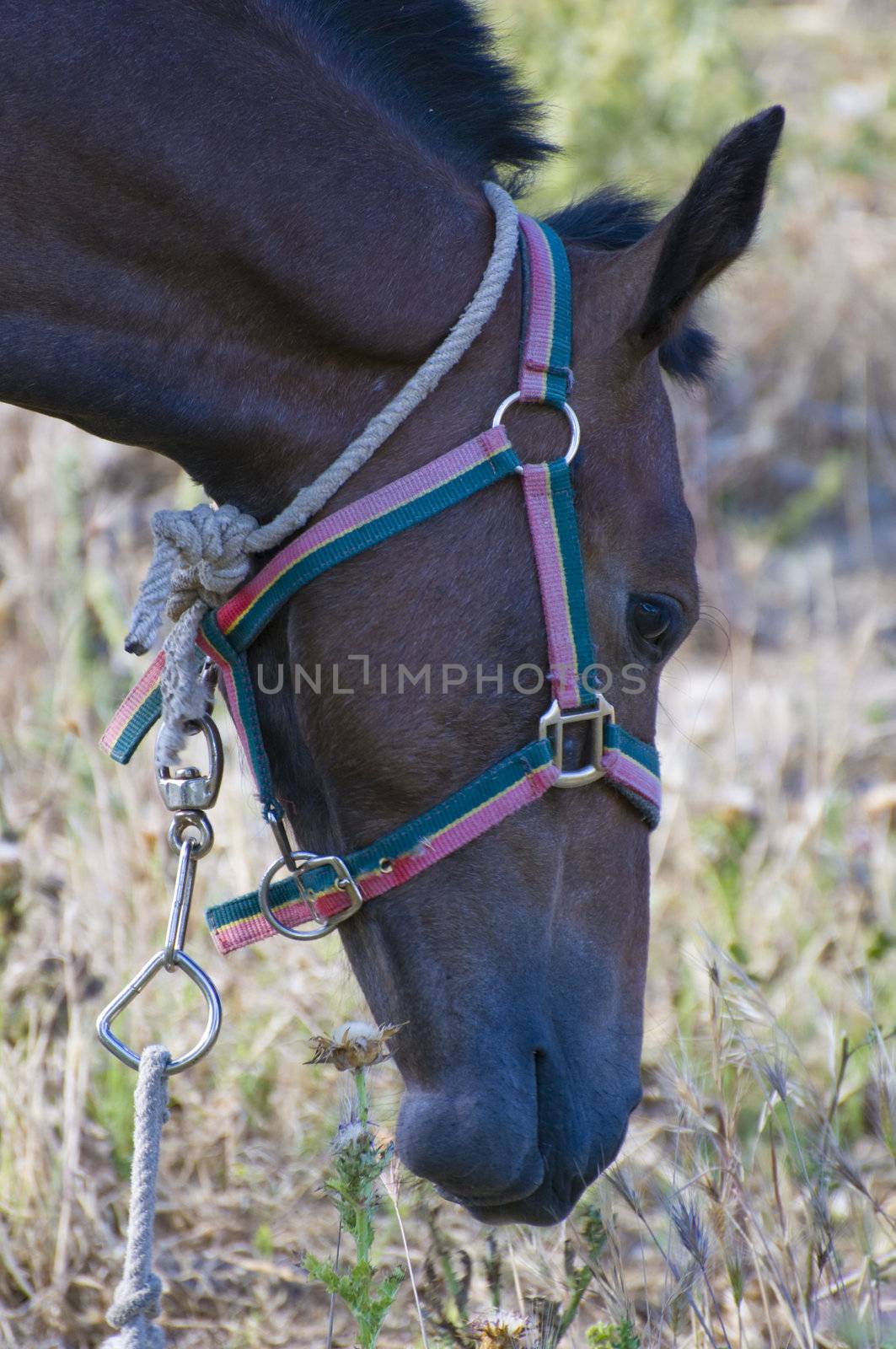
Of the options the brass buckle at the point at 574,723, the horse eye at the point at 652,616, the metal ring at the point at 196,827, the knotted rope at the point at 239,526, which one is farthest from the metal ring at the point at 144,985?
the horse eye at the point at 652,616

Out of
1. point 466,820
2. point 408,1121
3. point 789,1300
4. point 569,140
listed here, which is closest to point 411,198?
point 466,820

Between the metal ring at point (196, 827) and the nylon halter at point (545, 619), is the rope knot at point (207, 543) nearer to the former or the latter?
the nylon halter at point (545, 619)

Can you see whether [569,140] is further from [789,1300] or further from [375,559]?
[789,1300]

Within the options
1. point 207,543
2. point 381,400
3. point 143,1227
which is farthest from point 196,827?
point 381,400

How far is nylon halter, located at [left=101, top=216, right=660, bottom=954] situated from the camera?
173cm

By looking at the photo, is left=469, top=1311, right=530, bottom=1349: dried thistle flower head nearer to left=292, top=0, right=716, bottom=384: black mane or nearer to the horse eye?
the horse eye

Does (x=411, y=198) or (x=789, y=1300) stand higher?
(x=411, y=198)

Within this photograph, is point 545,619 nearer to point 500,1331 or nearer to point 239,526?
point 239,526

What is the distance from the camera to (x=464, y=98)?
78.3 inches

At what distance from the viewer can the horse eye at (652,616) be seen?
6.11ft

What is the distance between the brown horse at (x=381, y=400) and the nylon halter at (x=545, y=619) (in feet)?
0.08

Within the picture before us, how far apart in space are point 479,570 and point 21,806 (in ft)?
6.67

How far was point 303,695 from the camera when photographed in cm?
179

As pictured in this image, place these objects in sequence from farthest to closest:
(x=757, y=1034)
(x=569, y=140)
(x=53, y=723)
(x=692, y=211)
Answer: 1. (x=569, y=140)
2. (x=53, y=723)
3. (x=757, y=1034)
4. (x=692, y=211)
